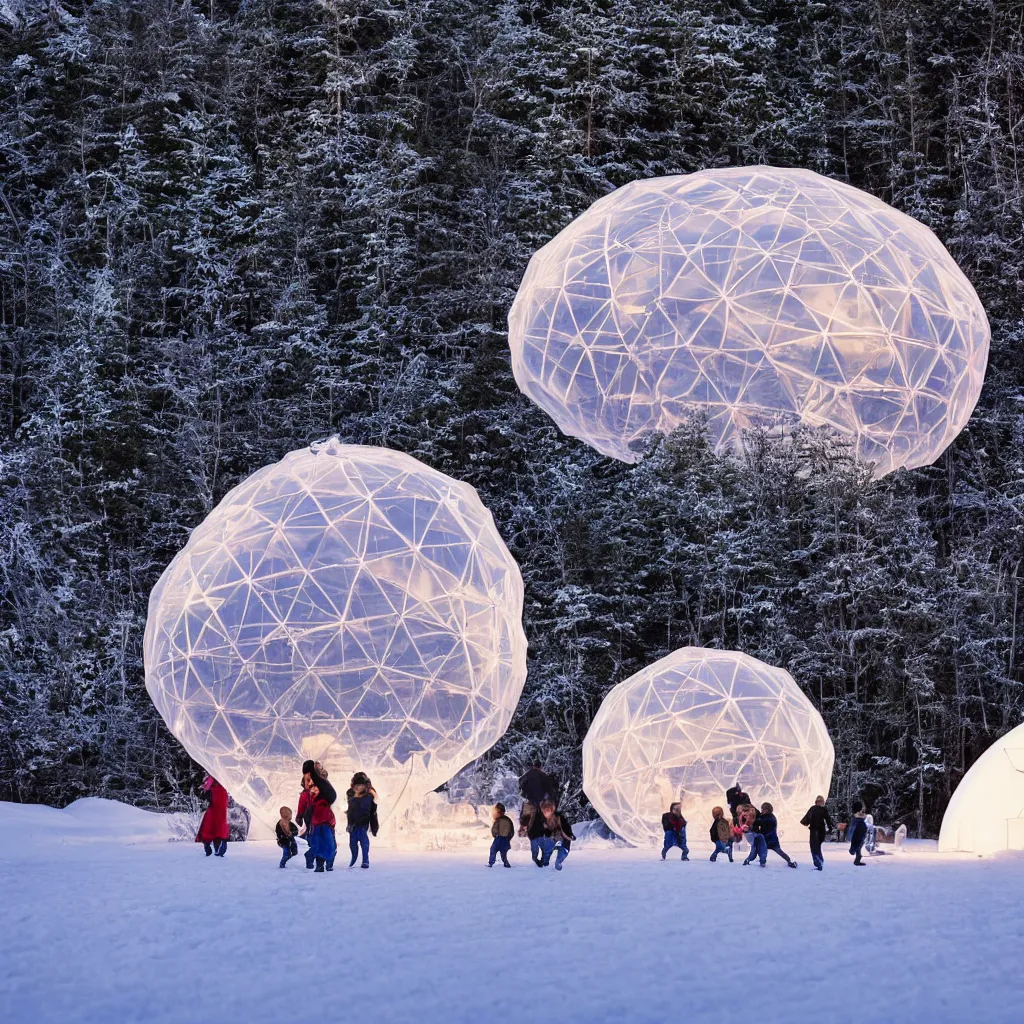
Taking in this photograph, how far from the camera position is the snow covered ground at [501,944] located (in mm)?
6355

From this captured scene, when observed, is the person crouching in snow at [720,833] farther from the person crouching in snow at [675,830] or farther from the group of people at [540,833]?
the group of people at [540,833]

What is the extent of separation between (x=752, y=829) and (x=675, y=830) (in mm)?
808

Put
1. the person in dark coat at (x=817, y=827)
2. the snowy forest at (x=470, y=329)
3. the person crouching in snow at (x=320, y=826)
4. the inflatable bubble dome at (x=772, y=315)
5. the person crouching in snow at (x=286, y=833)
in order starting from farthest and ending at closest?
the snowy forest at (x=470, y=329), the inflatable bubble dome at (x=772, y=315), the person in dark coat at (x=817, y=827), the person crouching in snow at (x=286, y=833), the person crouching in snow at (x=320, y=826)

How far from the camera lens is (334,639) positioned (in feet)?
48.0

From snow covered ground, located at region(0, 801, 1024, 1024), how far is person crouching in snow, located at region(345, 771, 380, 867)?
47 centimetres

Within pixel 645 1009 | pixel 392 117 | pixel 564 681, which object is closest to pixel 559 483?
pixel 564 681

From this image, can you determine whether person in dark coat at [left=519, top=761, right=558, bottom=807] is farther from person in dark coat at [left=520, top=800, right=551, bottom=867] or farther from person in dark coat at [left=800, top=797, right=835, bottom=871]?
person in dark coat at [left=800, top=797, right=835, bottom=871]

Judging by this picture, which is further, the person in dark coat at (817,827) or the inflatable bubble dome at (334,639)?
the inflatable bubble dome at (334,639)

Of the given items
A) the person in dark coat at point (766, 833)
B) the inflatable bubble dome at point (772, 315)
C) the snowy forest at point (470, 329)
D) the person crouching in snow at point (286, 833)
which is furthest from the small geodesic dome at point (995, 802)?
the person crouching in snow at point (286, 833)

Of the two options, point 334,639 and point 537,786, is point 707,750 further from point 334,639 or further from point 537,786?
point 334,639

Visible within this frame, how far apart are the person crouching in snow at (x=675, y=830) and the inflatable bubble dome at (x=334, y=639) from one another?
2.01m

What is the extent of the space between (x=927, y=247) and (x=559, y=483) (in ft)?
25.5

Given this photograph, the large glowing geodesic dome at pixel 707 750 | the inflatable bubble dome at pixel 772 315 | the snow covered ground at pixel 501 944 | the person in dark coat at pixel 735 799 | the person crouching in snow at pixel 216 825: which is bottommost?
the snow covered ground at pixel 501 944

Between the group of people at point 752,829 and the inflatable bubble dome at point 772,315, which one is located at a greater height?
the inflatable bubble dome at point 772,315
